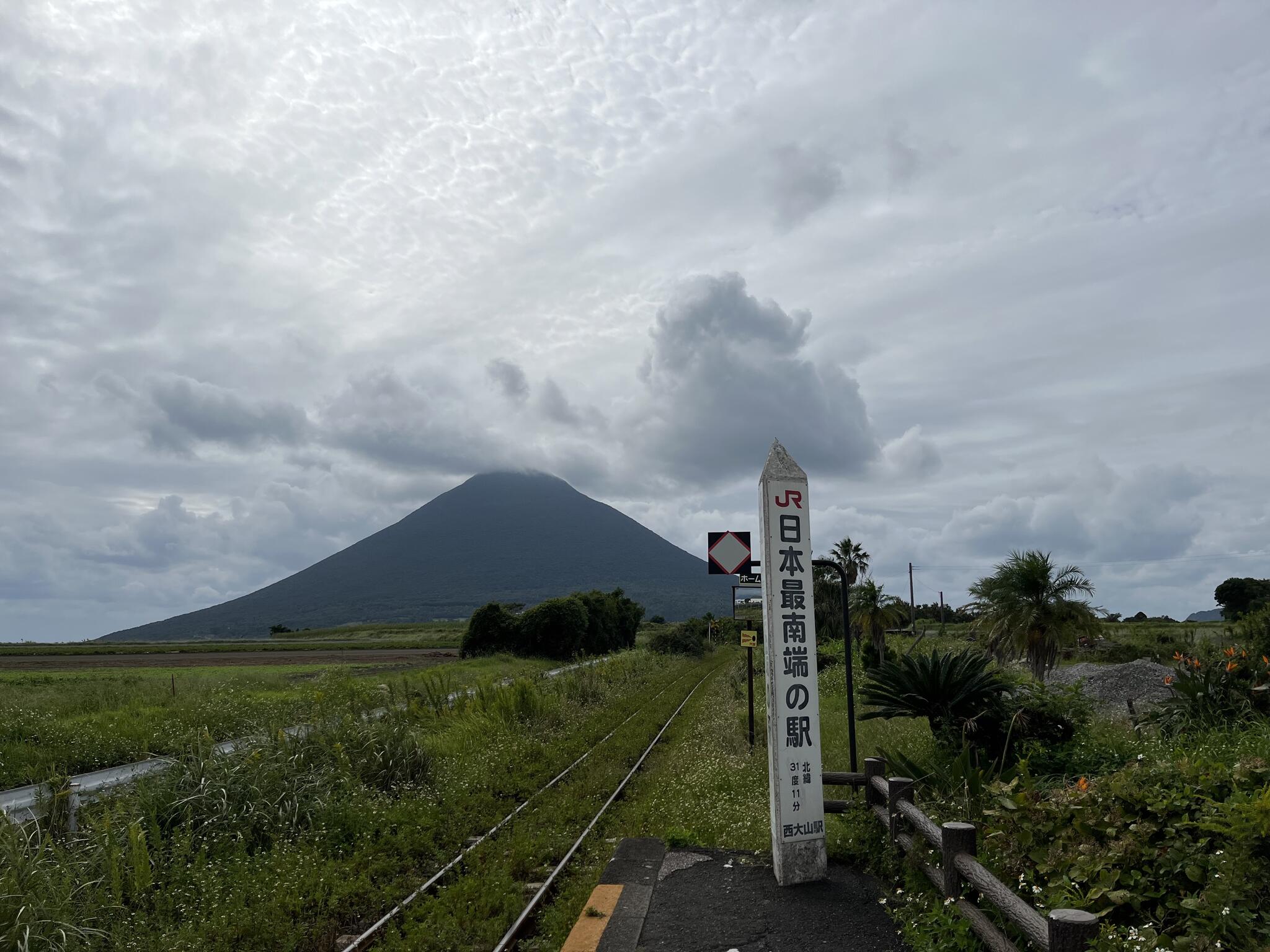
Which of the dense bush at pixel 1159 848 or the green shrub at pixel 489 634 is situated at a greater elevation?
the green shrub at pixel 489 634

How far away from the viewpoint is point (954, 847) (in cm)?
521

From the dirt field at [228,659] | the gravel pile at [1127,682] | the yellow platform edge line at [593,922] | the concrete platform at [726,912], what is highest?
the gravel pile at [1127,682]

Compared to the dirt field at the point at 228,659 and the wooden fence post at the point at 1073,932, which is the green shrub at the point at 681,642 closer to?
the dirt field at the point at 228,659

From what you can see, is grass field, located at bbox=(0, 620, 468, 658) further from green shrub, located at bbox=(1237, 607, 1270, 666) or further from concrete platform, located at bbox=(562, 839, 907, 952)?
concrete platform, located at bbox=(562, 839, 907, 952)

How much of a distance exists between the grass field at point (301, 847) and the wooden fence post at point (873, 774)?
3.17 m

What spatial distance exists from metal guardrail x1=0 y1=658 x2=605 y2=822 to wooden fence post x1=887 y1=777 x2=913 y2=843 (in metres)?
7.60

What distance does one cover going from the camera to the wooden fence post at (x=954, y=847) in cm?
519

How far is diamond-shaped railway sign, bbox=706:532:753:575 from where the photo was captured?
12930 millimetres

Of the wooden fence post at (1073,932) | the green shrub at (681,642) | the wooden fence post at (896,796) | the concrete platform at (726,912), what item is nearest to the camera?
the wooden fence post at (1073,932)

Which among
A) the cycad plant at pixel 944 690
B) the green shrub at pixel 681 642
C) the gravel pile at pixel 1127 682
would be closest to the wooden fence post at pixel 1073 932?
the cycad plant at pixel 944 690

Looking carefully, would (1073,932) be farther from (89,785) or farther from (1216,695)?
(89,785)

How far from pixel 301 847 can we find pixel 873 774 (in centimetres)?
553

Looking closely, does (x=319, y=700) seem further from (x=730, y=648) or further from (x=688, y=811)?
(x=730, y=648)

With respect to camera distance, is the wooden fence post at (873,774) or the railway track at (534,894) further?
the wooden fence post at (873,774)
